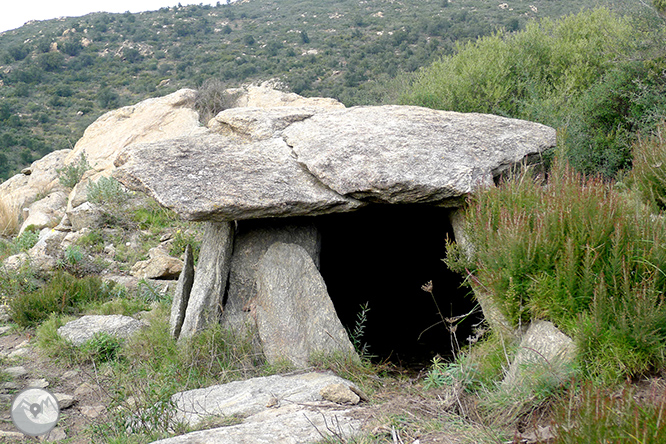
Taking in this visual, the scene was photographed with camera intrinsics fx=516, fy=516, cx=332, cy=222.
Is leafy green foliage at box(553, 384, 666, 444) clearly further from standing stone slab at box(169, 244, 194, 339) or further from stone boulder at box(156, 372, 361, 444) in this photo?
standing stone slab at box(169, 244, 194, 339)

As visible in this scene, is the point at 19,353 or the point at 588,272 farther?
the point at 19,353

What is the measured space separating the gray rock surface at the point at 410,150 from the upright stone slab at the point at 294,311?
0.99 metres

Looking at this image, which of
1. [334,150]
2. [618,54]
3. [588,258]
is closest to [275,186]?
[334,150]

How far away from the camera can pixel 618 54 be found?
867cm

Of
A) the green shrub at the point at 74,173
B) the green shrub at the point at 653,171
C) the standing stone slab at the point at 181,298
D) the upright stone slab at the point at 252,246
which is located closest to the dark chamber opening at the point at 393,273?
the upright stone slab at the point at 252,246

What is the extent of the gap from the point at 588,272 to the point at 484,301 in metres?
1.26

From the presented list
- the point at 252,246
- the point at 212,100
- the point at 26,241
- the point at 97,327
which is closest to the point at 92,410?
the point at 97,327

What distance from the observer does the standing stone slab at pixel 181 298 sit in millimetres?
5480

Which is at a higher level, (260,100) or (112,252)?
(260,100)

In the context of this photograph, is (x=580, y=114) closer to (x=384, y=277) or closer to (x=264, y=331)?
(x=384, y=277)

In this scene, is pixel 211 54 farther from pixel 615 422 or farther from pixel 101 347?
pixel 615 422

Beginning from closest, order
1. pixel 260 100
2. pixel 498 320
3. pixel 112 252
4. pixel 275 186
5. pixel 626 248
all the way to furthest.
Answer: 1. pixel 626 248
2. pixel 498 320
3. pixel 275 186
4. pixel 112 252
5. pixel 260 100

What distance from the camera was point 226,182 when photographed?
16.2 ft

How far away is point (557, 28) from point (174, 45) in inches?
891
